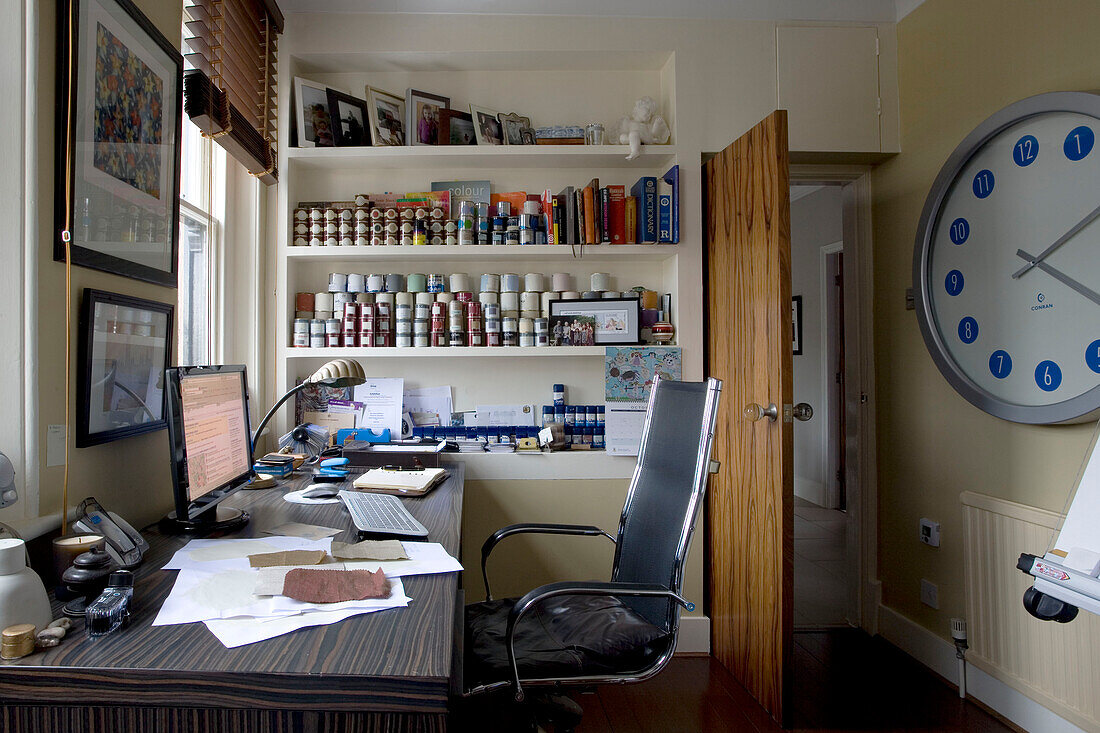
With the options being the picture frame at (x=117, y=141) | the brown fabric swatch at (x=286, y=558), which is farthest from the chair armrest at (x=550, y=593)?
the picture frame at (x=117, y=141)

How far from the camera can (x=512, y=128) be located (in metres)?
2.89

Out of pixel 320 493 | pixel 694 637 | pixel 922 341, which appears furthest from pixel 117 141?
pixel 922 341

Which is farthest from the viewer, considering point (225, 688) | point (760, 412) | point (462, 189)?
point (462, 189)

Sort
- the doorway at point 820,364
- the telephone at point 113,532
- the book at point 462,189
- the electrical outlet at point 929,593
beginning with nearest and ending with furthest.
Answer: the telephone at point 113,532 < the electrical outlet at point 929,593 < the book at point 462,189 < the doorway at point 820,364

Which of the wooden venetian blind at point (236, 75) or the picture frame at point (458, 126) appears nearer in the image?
the wooden venetian blind at point (236, 75)

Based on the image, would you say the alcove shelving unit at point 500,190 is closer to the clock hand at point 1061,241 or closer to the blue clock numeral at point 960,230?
the blue clock numeral at point 960,230

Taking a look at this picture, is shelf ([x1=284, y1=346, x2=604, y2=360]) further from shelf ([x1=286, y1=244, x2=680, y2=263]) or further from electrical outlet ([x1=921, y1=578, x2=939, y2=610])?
electrical outlet ([x1=921, y1=578, x2=939, y2=610])

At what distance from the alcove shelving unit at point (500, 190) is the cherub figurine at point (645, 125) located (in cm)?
6

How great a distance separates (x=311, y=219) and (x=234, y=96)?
570 millimetres

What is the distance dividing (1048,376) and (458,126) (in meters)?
2.40

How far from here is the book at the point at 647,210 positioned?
2766 millimetres

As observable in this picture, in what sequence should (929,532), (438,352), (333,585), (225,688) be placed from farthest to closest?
(438,352) → (929,532) → (333,585) → (225,688)

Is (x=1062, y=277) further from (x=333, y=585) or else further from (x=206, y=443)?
(x=206, y=443)

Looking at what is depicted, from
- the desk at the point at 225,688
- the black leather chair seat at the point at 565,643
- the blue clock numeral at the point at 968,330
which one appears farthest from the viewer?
the blue clock numeral at the point at 968,330
